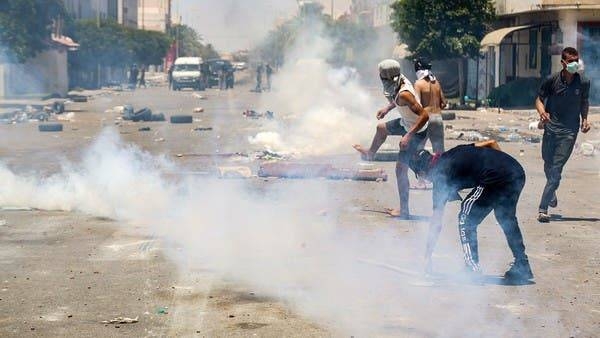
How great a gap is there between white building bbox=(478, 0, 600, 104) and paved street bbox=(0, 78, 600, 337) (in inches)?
800

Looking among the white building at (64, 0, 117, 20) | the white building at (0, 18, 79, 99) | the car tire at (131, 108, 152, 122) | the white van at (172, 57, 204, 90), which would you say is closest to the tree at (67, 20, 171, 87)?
the white building at (64, 0, 117, 20)

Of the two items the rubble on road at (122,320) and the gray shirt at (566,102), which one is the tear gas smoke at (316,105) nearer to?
the gray shirt at (566,102)

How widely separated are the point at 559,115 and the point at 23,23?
78.9 ft

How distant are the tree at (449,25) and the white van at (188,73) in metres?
26.2

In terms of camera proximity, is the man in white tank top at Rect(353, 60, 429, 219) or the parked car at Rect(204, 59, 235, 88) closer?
the man in white tank top at Rect(353, 60, 429, 219)

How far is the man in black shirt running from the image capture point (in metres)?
7.82

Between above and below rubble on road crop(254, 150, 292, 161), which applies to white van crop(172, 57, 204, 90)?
above

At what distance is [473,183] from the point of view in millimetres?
7891

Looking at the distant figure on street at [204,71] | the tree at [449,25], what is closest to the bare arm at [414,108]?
the tree at [449,25]

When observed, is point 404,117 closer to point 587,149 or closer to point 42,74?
point 587,149

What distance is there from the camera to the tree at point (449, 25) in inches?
1533

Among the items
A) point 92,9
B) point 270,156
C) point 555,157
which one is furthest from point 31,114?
point 92,9

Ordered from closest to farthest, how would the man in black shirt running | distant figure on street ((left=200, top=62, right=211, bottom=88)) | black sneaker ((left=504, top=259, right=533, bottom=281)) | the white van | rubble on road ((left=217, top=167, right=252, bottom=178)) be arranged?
the man in black shirt running, black sneaker ((left=504, top=259, right=533, bottom=281)), rubble on road ((left=217, top=167, right=252, bottom=178)), distant figure on street ((left=200, top=62, right=211, bottom=88)), the white van

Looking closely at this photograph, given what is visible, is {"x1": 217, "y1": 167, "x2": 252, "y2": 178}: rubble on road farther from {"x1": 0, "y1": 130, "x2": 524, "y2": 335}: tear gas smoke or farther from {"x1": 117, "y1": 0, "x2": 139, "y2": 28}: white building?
{"x1": 117, "y1": 0, "x2": 139, "y2": 28}: white building
